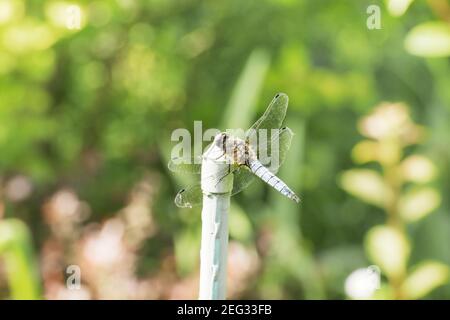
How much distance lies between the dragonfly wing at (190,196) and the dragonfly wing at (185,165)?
6cm

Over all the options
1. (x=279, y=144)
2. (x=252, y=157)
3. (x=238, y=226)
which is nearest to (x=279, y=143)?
(x=279, y=144)

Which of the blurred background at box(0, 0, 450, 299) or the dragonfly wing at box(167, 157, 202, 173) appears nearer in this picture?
the dragonfly wing at box(167, 157, 202, 173)

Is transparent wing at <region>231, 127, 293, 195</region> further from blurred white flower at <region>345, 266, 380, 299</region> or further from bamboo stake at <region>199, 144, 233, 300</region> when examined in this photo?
blurred white flower at <region>345, 266, 380, 299</region>

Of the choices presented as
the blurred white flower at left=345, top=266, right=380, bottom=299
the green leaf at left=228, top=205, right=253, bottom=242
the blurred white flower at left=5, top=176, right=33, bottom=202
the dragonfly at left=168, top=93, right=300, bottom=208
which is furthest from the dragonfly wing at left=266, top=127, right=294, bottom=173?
the blurred white flower at left=5, top=176, right=33, bottom=202

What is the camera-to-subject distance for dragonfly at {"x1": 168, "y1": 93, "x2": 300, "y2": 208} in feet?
2.84

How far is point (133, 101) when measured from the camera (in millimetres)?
2104

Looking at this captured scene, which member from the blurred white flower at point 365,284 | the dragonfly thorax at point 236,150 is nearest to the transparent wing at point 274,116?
the dragonfly thorax at point 236,150

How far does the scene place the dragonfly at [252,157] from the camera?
2.84ft

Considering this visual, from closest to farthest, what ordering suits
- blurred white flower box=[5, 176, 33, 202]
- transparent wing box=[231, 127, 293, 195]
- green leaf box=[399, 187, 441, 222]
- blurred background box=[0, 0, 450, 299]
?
1. transparent wing box=[231, 127, 293, 195]
2. green leaf box=[399, 187, 441, 222]
3. blurred background box=[0, 0, 450, 299]
4. blurred white flower box=[5, 176, 33, 202]

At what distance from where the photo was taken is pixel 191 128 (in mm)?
2113

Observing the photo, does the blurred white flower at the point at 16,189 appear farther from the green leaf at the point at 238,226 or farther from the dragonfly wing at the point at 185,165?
the dragonfly wing at the point at 185,165

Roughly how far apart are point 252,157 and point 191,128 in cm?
119

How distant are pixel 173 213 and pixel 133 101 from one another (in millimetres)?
329
